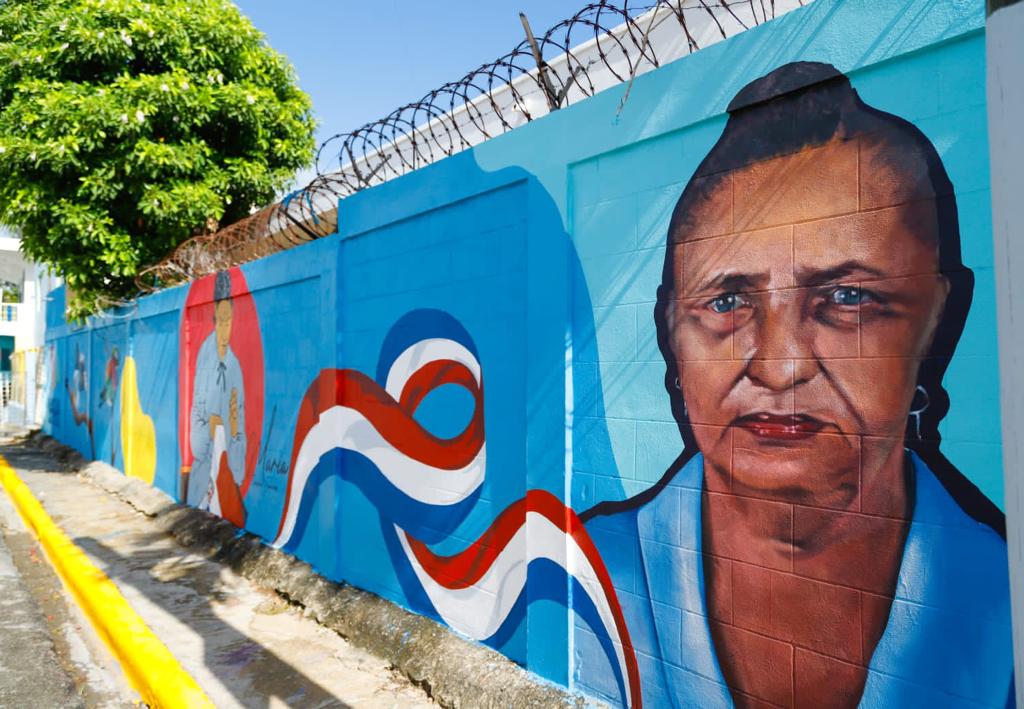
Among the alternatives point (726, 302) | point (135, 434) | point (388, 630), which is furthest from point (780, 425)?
point (135, 434)

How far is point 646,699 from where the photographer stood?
3514mm

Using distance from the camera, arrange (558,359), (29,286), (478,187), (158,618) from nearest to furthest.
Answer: (558,359) < (478,187) < (158,618) < (29,286)

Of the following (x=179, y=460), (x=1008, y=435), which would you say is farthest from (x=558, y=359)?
(x=179, y=460)

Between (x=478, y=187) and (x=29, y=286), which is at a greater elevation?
(x=29, y=286)

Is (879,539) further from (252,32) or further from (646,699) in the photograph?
(252,32)

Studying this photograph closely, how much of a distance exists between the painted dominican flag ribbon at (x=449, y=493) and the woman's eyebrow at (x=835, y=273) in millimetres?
1608

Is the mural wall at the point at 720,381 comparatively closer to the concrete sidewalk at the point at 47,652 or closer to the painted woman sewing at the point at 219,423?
the concrete sidewalk at the point at 47,652

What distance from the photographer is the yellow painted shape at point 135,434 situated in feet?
37.5

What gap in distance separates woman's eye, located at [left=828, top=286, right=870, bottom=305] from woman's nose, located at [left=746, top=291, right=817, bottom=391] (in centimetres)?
14

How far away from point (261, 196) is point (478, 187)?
9266 millimetres

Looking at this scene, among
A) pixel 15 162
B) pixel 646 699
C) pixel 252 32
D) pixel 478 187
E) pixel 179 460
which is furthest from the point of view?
pixel 252 32

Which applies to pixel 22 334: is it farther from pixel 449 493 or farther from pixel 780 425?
pixel 780 425

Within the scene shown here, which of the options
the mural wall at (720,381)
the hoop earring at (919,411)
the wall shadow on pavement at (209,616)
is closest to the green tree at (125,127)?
the wall shadow on pavement at (209,616)

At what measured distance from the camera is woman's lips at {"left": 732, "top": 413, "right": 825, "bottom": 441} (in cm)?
293
